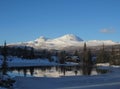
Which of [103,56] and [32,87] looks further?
[103,56]

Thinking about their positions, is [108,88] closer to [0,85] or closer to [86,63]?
[0,85]

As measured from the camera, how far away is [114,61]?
116 m

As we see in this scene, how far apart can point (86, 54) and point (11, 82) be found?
87383 mm

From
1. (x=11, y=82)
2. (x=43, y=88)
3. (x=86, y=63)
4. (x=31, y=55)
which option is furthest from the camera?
(x=31, y=55)

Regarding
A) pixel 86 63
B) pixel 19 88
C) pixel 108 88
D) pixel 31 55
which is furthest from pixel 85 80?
pixel 31 55

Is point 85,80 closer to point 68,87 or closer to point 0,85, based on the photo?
point 68,87

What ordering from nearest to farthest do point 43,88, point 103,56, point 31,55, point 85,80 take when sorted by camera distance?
point 43,88 < point 85,80 < point 103,56 < point 31,55

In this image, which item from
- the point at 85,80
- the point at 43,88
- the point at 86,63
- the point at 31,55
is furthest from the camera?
the point at 31,55

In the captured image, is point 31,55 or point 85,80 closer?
point 85,80

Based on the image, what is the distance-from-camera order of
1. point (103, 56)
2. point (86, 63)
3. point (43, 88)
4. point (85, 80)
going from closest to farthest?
1. point (43, 88)
2. point (85, 80)
3. point (86, 63)
4. point (103, 56)

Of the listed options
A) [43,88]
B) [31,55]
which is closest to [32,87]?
[43,88]

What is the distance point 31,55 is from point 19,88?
554ft

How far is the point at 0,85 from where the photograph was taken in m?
28.2

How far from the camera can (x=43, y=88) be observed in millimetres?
27578
